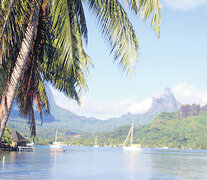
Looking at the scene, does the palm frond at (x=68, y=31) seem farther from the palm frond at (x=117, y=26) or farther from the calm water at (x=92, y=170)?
the calm water at (x=92, y=170)

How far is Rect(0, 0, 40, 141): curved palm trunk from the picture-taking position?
664 centimetres

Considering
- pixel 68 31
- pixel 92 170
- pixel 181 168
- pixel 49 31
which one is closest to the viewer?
pixel 68 31

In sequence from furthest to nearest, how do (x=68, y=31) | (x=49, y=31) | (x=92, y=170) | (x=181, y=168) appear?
1. (x=181, y=168)
2. (x=92, y=170)
3. (x=49, y=31)
4. (x=68, y=31)

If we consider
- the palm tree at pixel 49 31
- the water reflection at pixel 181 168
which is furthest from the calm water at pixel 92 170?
the palm tree at pixel 49 31

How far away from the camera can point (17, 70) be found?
6.81 m

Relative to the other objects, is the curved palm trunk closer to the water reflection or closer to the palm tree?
the palm tree

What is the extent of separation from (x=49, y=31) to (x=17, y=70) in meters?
2.02

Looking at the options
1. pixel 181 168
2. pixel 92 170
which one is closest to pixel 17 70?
pixel 92 170

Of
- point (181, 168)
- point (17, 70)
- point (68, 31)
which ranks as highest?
point (68, 31)

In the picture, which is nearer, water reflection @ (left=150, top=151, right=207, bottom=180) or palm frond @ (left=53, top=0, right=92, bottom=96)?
palm frond @ (left=53, top=0, right=92, bottom=96)

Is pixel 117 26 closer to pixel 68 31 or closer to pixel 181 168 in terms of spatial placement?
pixel 68 31

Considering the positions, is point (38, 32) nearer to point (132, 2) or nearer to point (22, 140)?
point (132, 2)

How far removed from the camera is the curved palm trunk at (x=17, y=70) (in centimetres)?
664

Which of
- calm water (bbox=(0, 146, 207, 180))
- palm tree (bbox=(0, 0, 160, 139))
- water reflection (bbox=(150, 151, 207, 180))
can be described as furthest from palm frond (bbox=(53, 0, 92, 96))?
water reflection (bbox=(150, 151, 207, 180))
